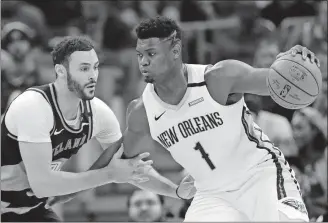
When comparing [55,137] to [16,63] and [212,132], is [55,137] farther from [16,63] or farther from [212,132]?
[16,63]

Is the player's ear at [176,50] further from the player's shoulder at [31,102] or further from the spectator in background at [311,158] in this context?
the spectator in background at [311,158]

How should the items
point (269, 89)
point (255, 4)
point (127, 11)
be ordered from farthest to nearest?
point (127, 11) → point (255, 4) → point (269, 89)

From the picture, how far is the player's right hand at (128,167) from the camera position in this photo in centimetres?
653

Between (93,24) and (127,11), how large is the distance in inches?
25.8

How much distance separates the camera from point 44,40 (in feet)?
40.7

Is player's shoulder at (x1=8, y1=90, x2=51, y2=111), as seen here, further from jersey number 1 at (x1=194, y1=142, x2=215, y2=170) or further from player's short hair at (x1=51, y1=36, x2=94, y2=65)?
jersey number 1 at (x1=194, y1=142, x2=215, y2=170)

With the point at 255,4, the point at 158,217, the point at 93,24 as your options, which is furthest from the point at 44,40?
the point at 158,217

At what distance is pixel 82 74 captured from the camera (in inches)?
264

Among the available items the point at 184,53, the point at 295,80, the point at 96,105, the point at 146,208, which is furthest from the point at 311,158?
the point at 295,80

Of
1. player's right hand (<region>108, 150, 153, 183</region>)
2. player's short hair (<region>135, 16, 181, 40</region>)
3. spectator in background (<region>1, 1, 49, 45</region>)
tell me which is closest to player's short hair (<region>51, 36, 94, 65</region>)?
player's short hair (<region>135, 16, 181, 40</region>)

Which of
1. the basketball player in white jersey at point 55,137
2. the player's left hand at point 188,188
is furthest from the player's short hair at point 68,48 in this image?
the player's left hand at point 188,188

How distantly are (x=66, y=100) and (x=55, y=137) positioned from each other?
340mm

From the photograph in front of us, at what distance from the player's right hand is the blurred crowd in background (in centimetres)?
226

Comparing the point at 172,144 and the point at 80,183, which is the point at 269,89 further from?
the point at 80,183
